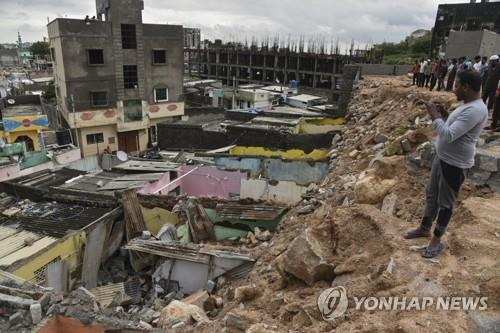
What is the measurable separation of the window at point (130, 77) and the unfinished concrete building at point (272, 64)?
24.4 metres

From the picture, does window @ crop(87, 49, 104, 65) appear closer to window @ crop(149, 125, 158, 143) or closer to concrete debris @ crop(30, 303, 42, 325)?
window @ crop(149, 125, 158, 143)

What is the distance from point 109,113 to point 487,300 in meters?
24.8

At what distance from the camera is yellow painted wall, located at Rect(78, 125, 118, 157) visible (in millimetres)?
24214

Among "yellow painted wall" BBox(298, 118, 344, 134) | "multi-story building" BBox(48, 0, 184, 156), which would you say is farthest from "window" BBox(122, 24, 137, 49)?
"yellow painted wall" BBox(298, 118, 344, 134)

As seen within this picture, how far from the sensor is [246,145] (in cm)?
1728

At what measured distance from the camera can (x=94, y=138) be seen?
2483 cm

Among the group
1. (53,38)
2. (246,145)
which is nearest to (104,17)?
(53,38)

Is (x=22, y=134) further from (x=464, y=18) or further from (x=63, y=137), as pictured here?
(x=464, y=18)

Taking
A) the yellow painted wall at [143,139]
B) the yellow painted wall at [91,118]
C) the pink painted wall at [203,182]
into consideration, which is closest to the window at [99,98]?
the yellow painted wall at [91,118]

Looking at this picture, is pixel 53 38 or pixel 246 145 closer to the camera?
pixel 246 145

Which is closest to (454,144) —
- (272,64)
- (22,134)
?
(22,134)

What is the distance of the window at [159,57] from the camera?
84.3 feet

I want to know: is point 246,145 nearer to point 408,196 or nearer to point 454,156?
point 408,196

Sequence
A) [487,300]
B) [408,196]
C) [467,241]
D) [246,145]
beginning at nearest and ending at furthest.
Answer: [487,300] < [467,241] < [408,196] < [246,145]
